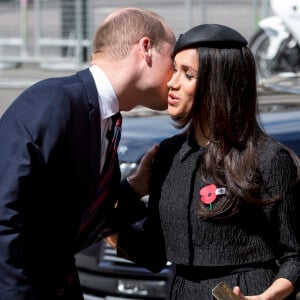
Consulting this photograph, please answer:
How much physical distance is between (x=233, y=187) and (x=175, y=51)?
0.42 meters

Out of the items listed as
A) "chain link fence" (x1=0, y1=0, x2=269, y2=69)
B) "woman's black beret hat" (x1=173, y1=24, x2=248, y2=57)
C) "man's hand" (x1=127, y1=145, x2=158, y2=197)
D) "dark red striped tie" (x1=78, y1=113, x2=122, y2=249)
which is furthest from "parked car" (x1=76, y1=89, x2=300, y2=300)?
"chain link fence" (x1=0, y1=0, x2=269, y2=69)

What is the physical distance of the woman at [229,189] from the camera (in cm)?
271

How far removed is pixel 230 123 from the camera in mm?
2744

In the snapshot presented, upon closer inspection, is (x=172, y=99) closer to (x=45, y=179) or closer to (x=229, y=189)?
(x=229, y=189)

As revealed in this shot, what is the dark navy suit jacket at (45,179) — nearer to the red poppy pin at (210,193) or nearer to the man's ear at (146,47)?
the man's ear at (146,47)

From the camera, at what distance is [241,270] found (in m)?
2.74

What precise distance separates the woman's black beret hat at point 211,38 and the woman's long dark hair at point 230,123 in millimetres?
16

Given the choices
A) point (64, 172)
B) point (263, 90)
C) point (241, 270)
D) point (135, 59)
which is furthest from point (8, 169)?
point (263, 90)

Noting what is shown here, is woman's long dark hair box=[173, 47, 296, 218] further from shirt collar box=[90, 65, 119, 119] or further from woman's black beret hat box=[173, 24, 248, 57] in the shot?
shirt collar box=[90, 65, 119, 119]

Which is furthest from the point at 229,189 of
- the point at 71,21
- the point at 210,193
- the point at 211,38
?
the point at 71,21

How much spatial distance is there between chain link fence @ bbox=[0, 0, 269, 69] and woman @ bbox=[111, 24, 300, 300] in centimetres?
1193

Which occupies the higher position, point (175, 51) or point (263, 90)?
point (175, 51)

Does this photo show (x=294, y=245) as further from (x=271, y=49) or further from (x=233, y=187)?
(x=271, y=49)

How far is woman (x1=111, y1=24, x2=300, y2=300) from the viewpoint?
2715 millimetres
